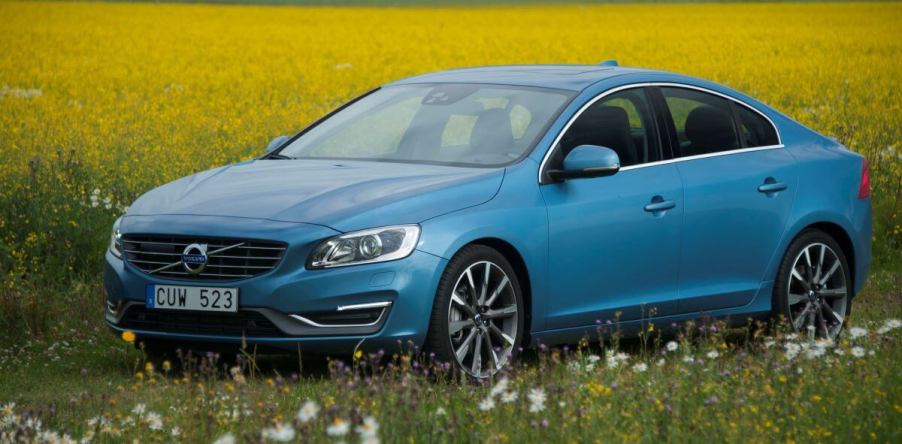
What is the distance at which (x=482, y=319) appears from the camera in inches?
283

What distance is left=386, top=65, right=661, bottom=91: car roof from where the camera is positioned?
8.36 m

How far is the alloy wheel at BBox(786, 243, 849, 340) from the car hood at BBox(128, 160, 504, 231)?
2.31 meters

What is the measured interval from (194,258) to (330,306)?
0.70m

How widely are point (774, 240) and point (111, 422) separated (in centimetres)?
429

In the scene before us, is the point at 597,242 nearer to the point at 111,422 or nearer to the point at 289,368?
the point at 289,368

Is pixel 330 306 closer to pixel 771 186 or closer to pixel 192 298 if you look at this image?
pixel 192 298

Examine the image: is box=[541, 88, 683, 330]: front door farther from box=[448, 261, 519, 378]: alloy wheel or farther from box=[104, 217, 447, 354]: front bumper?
box=[104, 217, 447, 354]: front bumper

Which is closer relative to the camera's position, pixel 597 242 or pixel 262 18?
pixel 597 242

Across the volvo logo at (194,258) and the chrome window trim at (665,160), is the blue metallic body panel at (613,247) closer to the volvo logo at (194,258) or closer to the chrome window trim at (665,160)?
the chrome window trim at (665,160)

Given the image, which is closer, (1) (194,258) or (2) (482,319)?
(1) (194,258)

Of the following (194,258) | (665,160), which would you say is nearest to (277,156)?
(194,258)

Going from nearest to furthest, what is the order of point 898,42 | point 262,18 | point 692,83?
point 692,83 → point 898,42 → point 262,18

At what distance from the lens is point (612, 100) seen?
27.5 feet

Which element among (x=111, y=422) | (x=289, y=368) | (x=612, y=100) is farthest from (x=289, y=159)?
(x=111, y=422)
